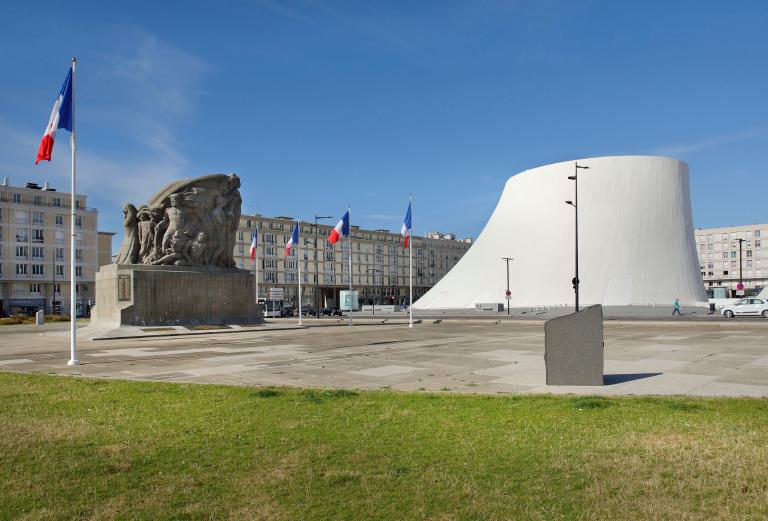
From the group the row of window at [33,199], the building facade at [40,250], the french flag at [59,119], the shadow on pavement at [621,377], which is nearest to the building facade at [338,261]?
the building facade at [40,250]

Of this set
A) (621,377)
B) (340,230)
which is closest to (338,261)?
(340,230)

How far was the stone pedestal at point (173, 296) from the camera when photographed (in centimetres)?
2980

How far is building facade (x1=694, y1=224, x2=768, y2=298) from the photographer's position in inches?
4532

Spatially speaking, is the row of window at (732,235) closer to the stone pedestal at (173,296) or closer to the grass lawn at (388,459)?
the stone pedestal at (173,296)

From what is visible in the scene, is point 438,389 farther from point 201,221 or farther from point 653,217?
point 653,217

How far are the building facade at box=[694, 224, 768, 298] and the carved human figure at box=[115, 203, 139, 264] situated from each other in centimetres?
10999

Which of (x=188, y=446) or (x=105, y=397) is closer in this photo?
(x=188, y=446)

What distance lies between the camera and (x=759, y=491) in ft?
15.1

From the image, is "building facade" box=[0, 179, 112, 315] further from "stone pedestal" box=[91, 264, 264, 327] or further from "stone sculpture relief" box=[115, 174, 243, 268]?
"stone pedestal" box=[91, 264, 264, 327]

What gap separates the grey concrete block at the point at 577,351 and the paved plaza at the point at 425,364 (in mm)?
317

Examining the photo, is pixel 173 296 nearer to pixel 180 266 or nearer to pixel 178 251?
pixel 180 266

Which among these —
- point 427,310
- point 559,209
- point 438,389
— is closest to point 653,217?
point 559,209

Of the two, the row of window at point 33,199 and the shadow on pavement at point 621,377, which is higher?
the row of window at point 33,199

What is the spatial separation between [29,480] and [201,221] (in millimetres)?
28781
